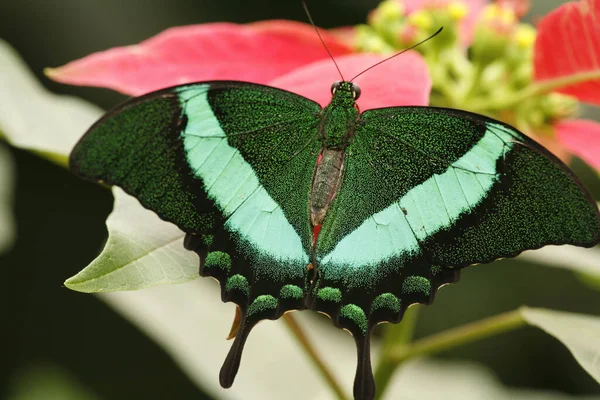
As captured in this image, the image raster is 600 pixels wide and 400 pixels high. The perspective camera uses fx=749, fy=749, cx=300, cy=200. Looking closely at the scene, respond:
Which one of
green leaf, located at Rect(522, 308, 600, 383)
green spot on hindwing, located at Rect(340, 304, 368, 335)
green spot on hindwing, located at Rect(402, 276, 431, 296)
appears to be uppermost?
green leaf, located at Rect(522, 308, 600, 383)

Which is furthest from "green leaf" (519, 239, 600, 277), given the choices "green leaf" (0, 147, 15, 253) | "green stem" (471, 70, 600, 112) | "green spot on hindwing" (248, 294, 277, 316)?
"green leaf" (0, 147, 15, 253)

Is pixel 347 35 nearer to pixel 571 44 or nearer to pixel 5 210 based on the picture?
pixel 571 44

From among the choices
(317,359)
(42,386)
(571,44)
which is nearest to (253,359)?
(317,359)

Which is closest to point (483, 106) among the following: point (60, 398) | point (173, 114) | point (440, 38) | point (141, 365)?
point (440, 38)

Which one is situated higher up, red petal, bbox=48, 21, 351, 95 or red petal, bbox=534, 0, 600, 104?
red petal, bbox=534, 0, 600, 104

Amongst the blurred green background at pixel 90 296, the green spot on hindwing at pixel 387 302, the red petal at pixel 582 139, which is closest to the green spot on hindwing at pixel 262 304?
the green spot on hindwing at pixel 387 302

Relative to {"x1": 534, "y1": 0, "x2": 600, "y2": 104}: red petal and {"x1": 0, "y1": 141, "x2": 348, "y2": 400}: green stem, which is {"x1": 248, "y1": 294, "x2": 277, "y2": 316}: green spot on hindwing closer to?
{"x1": 0, "y1": 141, "x2": 348, "y2": 400}: green stem
